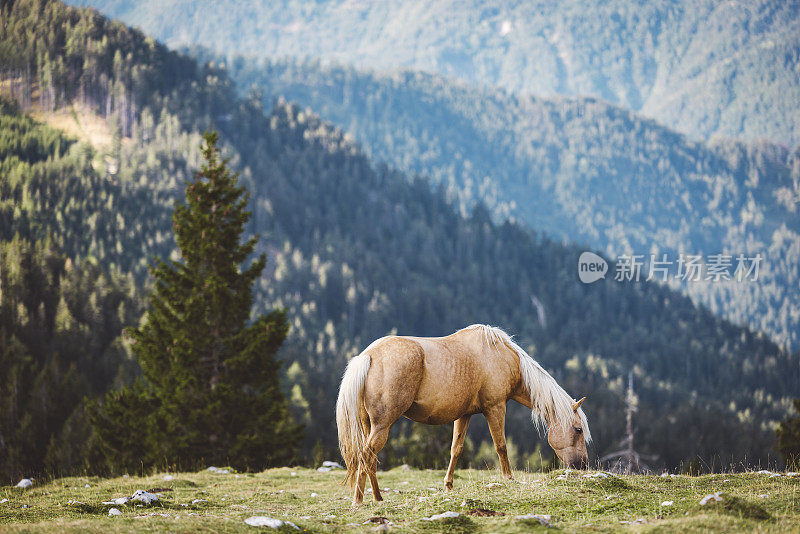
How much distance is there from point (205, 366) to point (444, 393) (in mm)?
16785

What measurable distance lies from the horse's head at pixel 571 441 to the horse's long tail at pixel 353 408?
402 cm

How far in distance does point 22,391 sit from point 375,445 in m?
84.1

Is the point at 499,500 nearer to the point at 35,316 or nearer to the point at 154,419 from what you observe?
the point at 154,419

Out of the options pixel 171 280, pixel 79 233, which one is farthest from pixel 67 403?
pixel 79 233

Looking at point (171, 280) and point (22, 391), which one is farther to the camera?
point (22, 391)

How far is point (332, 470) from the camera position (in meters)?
20.0

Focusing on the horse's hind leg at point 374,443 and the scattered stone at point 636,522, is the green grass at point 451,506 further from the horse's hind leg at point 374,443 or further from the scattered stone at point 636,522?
the horse's hind leg at point 374,443

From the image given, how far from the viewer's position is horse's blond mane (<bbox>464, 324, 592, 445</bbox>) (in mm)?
13398

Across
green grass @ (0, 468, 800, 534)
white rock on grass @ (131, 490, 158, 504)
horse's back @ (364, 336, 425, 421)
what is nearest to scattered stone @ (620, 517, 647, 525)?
green grass @ (0, 468, 800, 534)

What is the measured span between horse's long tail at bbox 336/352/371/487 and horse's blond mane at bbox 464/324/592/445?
2.65 m

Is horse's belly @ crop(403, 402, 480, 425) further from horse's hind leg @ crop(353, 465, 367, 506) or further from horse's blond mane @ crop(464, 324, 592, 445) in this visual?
horse's blond mane @ crop(464, 324, 592, 445)

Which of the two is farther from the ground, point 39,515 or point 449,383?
point 449,383

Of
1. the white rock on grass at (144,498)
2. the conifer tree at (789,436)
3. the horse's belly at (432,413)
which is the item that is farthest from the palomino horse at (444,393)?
the conifer tree at (789,436)

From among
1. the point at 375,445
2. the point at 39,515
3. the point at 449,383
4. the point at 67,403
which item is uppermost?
the point at 449,383
